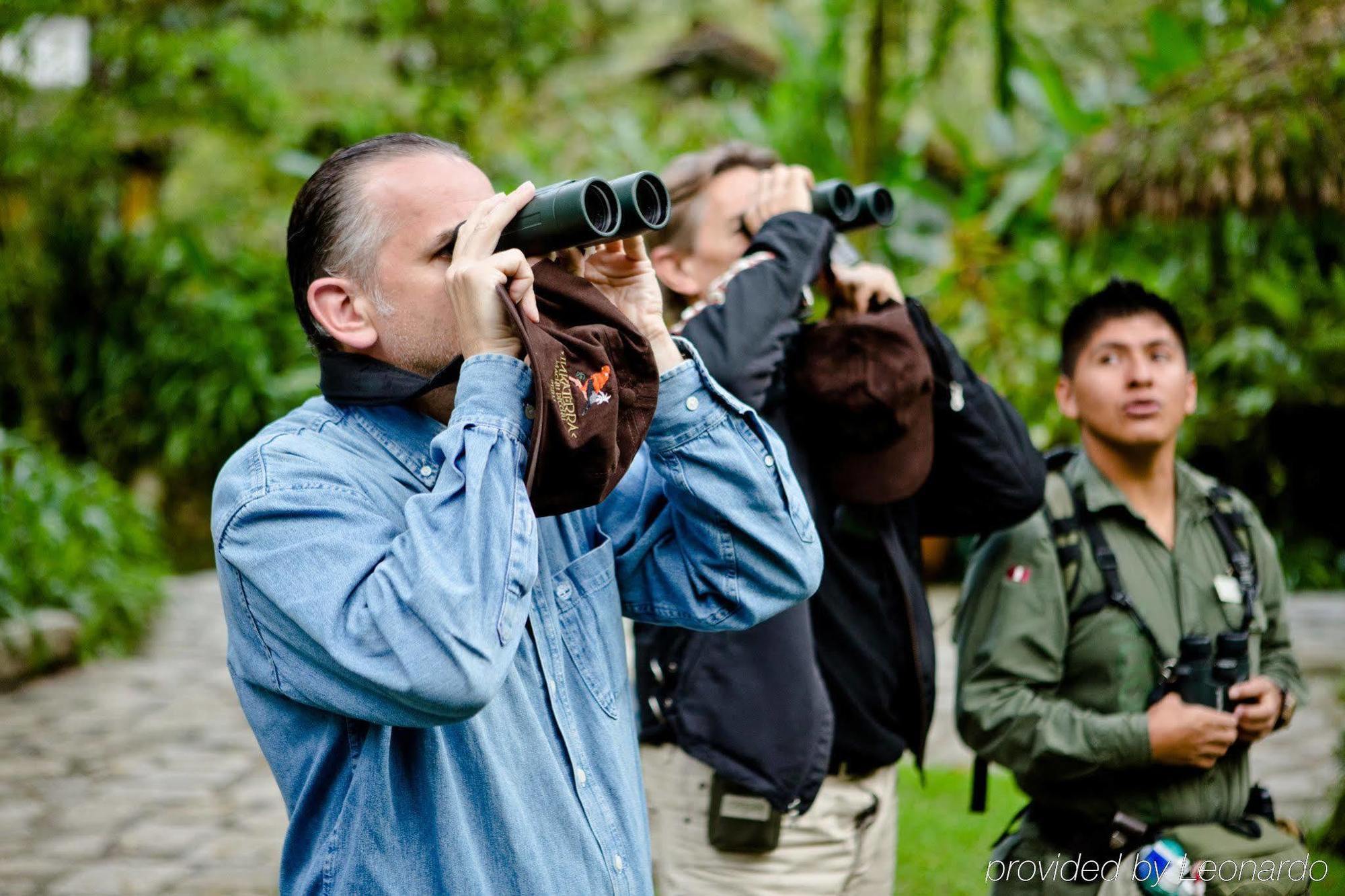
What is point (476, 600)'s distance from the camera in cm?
142

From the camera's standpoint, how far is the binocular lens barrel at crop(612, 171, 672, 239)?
5.43 ft

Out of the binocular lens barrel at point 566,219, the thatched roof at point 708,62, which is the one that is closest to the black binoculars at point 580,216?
the binocular lens barrel at point 566,219

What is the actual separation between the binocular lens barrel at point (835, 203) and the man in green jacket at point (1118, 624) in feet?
2.39

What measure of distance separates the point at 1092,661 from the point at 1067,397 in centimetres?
67

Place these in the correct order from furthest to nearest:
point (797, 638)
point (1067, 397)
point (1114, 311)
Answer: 1. point (1067, 397)
2. point (1114, 311)
3. point (797, 638)

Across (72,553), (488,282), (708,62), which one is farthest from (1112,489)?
(708,62)

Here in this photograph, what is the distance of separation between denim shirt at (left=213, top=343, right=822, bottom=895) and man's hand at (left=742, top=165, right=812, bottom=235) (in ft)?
2.48

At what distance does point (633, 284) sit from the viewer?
187 cm

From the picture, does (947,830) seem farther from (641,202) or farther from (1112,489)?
(641,202)

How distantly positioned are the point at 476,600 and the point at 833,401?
1094 mm

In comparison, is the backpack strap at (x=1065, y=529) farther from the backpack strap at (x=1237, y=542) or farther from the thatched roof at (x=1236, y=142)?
the thatched roof at (x=1236, y=142)

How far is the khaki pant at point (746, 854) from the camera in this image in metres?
2.29

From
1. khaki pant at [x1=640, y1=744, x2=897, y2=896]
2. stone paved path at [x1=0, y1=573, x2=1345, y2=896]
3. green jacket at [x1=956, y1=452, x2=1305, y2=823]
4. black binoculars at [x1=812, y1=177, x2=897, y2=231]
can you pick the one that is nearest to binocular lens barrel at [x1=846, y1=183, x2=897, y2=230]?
black binoculars at [x1=812, y1=177, x2=897, y2=231]

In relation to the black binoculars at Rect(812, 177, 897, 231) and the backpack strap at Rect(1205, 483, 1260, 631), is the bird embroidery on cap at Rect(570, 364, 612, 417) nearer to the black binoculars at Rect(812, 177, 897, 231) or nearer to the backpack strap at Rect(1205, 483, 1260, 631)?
the black binoculars at Rect(812, 177, 897, 231)
